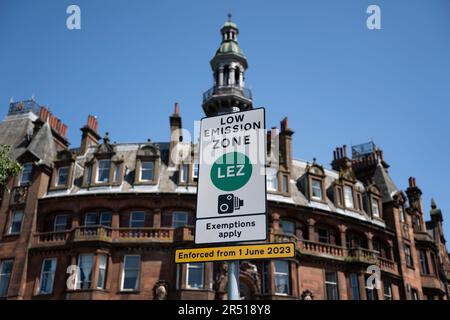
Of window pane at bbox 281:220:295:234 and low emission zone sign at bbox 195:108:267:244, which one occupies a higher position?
window pane at bbox 281:220:295:234

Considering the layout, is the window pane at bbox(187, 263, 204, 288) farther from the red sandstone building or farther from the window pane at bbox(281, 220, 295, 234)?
the window pane at bbox(281, 220, 295, 234)

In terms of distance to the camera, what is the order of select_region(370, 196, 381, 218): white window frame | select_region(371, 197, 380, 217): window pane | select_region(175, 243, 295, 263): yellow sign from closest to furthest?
select_region(175, 243, 295, 263): yellow sign
select_region(370, 196, 381, 218): white window frame
select_region(371, 197, 380, 217): window pane

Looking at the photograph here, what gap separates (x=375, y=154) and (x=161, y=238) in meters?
25.8

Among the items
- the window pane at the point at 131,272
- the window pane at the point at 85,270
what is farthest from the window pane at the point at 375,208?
the window pane at the point at 85,270

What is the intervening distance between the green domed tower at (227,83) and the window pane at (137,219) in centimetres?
1492

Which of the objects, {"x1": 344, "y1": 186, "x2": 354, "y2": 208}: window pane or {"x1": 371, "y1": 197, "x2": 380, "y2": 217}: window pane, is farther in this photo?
{"x1": 371, "y1": 197, "x2": 380, "y2": 217}: window pane

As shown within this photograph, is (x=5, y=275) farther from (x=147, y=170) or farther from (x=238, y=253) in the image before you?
(x=238, y=253)

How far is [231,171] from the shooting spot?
7.41 m

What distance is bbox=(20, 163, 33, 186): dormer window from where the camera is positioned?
34500 millimetres

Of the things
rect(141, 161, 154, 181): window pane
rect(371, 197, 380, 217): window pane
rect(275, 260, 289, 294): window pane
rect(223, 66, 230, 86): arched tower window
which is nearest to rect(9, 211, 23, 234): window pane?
rect(141, 161, 154, 181): window pane

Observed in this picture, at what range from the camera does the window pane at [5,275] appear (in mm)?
30700

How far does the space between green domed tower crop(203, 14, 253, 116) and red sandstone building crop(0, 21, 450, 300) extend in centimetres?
716

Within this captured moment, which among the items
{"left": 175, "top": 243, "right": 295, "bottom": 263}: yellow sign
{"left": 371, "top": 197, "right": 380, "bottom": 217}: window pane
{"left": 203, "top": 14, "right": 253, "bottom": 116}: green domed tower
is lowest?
{"left": 175, "top": 243, "right": 295, "bottom": 263}: yellow sign

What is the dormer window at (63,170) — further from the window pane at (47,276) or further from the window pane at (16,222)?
the window pane at (47,276)
